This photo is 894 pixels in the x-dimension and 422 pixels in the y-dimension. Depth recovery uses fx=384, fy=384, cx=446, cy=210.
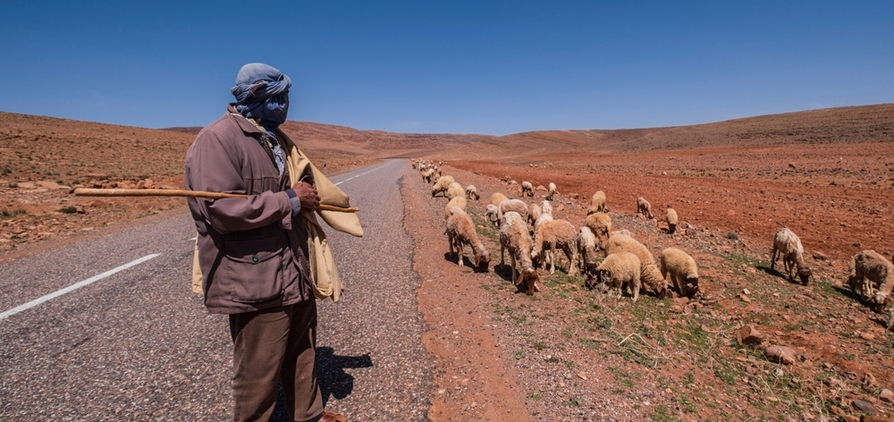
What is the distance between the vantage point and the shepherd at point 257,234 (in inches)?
91.1

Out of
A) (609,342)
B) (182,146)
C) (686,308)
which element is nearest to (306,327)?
(609,342)

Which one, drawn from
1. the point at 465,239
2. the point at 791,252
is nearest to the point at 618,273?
the point at 465,239

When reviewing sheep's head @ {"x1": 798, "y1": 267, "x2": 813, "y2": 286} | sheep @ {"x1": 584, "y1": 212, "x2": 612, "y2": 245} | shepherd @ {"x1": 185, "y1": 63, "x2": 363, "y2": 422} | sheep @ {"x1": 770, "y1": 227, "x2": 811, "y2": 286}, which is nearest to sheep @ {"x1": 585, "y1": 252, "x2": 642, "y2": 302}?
sheep @ {"x1": 584, "y1": 212, "x2": 612, "y2": 245}

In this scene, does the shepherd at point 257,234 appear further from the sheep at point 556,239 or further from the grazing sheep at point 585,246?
the grazing sheep at point 585,246

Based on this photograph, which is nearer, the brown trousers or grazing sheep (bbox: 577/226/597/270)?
the brown trousers

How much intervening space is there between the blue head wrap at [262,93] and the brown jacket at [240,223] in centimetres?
14

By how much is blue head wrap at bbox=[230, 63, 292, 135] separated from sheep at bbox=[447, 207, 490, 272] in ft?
18.4

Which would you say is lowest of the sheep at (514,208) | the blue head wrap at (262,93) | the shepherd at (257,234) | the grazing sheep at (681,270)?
the grazing sheep at (681,270)

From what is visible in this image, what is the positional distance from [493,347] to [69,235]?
12.3m

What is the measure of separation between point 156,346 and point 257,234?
315 centimetres

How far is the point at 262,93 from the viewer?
258cm

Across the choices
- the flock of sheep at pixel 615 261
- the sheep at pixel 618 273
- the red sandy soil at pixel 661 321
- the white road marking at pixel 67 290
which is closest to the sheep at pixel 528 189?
the red sandy soil at pixel 661 321

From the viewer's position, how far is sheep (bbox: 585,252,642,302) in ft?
25.5

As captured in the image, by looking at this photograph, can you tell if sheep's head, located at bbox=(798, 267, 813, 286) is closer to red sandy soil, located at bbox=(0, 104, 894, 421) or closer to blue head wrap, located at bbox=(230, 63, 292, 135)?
red sandy soil, located at bbox=(0, 104, 894, 421)
